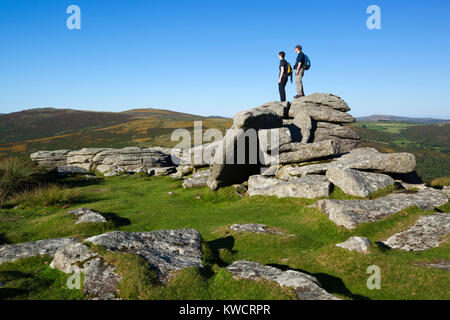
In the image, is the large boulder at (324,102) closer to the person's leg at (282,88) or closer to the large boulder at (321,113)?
the large boulder at (321,113)

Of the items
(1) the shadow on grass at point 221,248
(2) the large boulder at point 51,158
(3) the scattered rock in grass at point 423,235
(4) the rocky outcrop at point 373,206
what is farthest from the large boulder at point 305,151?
(2) the large boulder at point 51,158

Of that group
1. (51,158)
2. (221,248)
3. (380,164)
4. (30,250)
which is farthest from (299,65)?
(51,158)

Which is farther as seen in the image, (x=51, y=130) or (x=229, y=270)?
(x=51, y=130)

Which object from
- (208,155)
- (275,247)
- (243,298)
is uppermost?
(208,155)

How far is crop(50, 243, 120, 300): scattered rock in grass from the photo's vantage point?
273 inches

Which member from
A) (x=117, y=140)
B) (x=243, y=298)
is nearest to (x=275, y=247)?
(x=243, y=298)

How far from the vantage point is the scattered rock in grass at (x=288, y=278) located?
689cm

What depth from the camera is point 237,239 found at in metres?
12.8

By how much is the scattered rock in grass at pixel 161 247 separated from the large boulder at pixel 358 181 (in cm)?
969

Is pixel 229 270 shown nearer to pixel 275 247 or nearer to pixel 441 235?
pixel 275 247

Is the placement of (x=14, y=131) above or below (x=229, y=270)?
above

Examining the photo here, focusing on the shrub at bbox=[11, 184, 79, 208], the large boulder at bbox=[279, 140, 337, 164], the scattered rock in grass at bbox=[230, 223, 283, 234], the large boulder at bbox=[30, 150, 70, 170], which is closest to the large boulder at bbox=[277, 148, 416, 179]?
the large boulder at bbox=[279, 140, 337, 164]

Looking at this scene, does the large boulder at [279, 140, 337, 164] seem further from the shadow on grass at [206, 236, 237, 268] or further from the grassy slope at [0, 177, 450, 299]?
the shadow on grass at [206, 236, 237, 268]
